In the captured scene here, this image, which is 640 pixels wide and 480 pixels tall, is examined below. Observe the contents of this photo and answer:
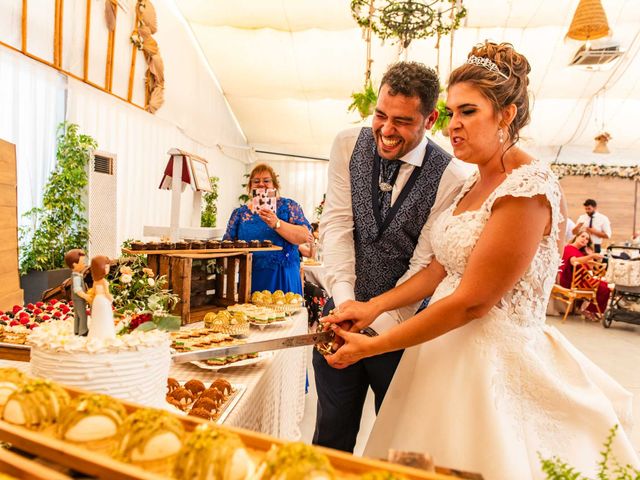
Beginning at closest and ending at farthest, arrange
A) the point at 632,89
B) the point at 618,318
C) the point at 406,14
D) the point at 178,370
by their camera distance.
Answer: the point at 178,370 < the point at 406,14 < the point at 618,318 < the point at 632,89

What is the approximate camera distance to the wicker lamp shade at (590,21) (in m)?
4.77

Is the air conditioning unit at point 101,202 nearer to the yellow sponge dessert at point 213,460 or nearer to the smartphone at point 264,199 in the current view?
the smartphone at point 264,199

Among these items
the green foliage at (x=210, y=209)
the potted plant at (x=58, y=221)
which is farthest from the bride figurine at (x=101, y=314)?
the green foliage at (x=210, y=209)

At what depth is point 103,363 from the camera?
3.12 ft

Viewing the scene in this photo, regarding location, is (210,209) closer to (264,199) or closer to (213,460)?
(264,199)

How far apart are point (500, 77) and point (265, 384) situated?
49.1 inches

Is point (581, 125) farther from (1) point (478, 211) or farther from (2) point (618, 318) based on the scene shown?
(1) point (478, 211)

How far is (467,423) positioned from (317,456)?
31.5 inches

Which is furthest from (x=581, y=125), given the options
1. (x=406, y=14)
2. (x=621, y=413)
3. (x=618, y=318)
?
(x=621, y=413)

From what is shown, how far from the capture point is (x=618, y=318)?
7582 mm

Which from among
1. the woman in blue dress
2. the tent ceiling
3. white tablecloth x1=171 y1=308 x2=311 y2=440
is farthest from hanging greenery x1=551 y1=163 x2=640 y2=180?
white tablecloth x1=171 y1=308 x2=311 y2=440

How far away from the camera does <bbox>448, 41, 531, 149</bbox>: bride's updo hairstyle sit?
4.55ft

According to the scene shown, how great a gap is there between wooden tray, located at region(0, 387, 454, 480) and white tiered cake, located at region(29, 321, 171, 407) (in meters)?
0.17

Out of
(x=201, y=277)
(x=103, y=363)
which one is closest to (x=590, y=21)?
(x=201, y=277)
